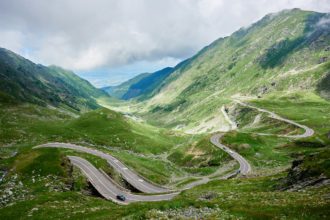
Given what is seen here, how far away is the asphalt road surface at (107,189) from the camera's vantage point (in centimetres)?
7612

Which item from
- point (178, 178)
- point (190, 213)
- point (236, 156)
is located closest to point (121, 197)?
point (190, 213)

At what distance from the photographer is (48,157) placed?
293 ft

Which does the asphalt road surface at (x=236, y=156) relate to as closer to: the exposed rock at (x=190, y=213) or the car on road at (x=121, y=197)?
the car on road at (x=121, y=197)

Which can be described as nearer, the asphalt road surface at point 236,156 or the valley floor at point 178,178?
the valley floor at point 178,178

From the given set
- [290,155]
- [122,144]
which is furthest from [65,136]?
[290,155]

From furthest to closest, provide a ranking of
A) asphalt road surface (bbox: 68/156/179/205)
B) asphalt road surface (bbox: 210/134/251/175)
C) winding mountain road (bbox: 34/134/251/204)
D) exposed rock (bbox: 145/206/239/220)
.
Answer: asphalt road surface (bbox: 210/134/251/175), winding mountain road (bbox: 34/134/251/204), asphalt road surface (bbox: 68/156/179/205), exposed rock (bbox: 145/206/239/220)

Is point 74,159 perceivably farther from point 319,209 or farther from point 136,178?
point 319,209

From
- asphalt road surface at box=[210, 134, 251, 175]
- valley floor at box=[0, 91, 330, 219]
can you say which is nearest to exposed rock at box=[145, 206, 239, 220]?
valley floor at box=[0, 91, 330, 219]

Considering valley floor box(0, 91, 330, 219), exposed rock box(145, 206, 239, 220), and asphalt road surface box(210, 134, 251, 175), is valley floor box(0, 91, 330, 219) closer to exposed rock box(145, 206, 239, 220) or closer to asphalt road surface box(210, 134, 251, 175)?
exposed rock box(145, 206, 239, 220)

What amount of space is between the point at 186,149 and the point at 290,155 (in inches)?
2033

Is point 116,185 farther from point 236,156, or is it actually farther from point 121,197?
point 236,156

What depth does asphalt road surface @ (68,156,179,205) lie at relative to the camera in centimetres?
7612

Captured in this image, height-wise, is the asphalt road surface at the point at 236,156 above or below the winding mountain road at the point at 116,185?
above

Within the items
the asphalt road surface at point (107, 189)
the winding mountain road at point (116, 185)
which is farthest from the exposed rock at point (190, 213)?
the winding mountain road at point (116, 185)
